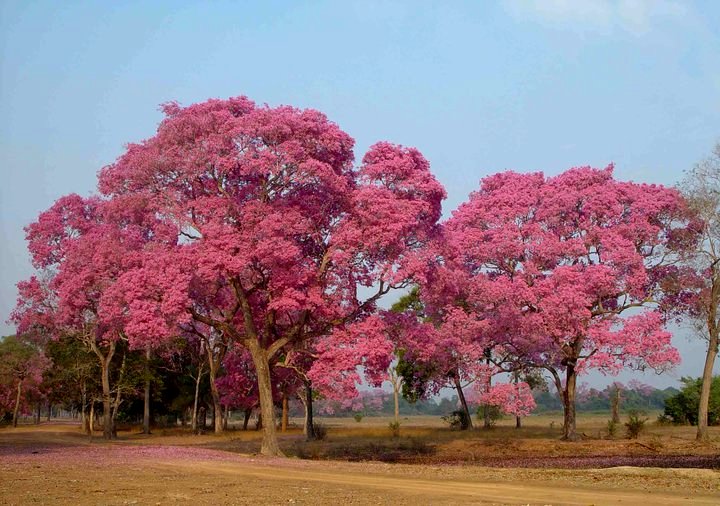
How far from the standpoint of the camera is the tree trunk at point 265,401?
29.9 m

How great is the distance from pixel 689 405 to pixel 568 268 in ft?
80.8

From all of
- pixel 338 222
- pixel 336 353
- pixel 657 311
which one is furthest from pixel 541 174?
pixel 336 353

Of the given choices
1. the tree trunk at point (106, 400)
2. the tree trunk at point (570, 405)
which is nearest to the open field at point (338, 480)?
the tree trunk at point (570, 405)

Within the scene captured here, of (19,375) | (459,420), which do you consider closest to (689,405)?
(459,420)

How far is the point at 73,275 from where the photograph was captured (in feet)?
120

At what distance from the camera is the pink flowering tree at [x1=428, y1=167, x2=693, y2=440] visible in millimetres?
37594

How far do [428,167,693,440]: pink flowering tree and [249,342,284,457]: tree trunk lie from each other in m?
10.2

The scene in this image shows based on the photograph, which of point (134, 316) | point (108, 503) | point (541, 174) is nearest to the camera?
point (108, 503)

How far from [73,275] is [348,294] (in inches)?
578

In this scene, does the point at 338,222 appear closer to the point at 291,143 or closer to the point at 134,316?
the point at 291,143

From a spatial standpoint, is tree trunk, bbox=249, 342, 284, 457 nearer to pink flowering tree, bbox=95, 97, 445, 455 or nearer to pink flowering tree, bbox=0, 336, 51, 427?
pink flowering tree, bbox=95, 97, 445, 455

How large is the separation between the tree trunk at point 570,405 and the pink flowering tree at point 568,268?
0.06m

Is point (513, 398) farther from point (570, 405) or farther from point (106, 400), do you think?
point (106, 400)

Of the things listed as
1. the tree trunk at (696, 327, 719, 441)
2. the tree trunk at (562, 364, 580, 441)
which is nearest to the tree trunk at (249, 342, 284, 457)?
the tree trunk at (562, 364, 580, 441)
